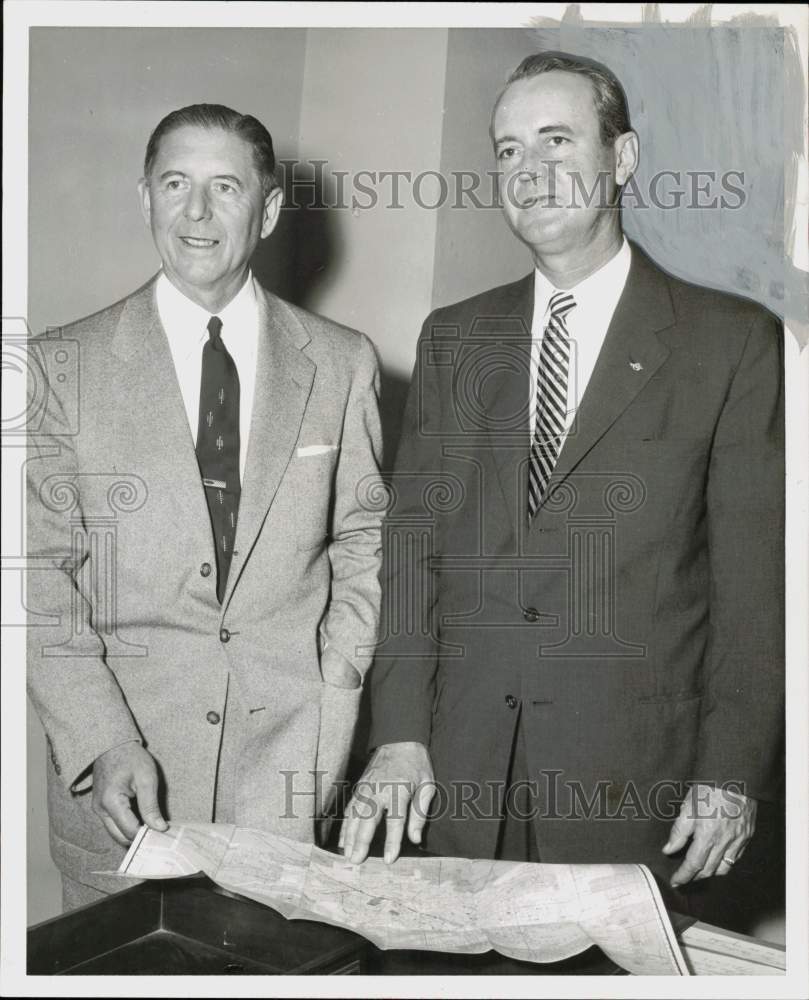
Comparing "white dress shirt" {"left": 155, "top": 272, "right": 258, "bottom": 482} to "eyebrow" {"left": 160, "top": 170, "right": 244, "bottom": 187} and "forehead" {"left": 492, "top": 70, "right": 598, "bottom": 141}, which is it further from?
"forehead" {"left": 492, "top": 70, "right": 598, "bottom": 141}

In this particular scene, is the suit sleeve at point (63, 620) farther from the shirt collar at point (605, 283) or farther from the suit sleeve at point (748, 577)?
the suit sleeve at point (748, 577)

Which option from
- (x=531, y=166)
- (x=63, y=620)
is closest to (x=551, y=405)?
(x=531, y=166)

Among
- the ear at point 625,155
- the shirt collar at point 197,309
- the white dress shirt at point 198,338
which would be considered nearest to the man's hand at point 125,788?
the white dress shirt at point 198,338

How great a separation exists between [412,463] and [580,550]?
13.9 inches

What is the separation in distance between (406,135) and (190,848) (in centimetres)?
138

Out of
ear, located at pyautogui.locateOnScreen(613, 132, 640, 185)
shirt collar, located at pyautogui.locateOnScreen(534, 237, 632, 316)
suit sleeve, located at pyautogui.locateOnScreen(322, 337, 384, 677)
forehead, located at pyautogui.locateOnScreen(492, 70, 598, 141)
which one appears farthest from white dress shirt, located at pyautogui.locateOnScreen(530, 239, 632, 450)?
suit sleeve, located at pyautogui.locateOnScreen(322, 337, 384, 677)

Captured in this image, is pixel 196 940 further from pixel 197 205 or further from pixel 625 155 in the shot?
pixel 625 155

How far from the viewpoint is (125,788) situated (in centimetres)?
219

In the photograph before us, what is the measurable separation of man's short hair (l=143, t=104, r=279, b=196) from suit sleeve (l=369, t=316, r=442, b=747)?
432 mm

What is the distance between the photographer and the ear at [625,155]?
2203mm

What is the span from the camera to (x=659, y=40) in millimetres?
2252

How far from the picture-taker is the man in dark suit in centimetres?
214

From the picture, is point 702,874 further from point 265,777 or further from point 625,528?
point 265,777

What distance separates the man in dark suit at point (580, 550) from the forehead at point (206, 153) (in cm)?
46
